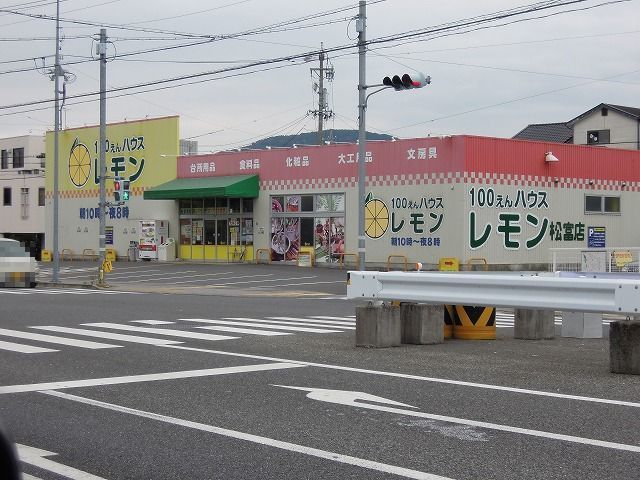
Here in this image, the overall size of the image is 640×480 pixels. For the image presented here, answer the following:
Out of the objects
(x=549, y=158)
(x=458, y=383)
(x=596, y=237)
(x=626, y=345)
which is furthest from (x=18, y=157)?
(x=626, y=345)

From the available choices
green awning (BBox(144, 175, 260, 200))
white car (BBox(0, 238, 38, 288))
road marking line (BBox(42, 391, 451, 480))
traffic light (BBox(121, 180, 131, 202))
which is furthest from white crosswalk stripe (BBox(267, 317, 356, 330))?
green awning (BBox(144, 175, 260, 200))

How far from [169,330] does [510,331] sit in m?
6.10

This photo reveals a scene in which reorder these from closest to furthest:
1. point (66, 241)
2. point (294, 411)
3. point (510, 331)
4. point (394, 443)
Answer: point (394, 443) < point (294, 411) < point (510, 331) < point (66, 241)

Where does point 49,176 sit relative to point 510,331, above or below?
above

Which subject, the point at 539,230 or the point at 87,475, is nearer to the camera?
the point at 87,475

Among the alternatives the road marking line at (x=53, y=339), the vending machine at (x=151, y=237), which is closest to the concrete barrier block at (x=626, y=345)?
the road marking line at (x=53, y=339)

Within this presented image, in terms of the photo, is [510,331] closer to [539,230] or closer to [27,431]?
[27,431]

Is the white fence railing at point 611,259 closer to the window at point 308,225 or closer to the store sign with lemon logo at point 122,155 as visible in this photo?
the window at point 308,225

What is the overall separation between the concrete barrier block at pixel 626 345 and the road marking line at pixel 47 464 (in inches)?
253

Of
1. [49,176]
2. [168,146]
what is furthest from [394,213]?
[49,176]

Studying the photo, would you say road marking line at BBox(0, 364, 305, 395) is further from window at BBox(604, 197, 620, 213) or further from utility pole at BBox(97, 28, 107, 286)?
window at BBox(604, 197, 620, 213)

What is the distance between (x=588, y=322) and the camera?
14938mm

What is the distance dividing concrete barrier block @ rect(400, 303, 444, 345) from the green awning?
97.5 feet

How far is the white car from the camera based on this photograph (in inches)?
1167
